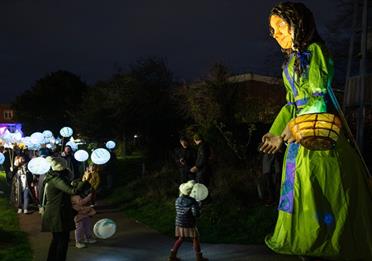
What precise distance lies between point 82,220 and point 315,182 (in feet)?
24.2

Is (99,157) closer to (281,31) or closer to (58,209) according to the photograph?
(58,209)

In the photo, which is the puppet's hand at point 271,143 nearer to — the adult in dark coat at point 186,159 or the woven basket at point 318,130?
the woven basket at point 318,130

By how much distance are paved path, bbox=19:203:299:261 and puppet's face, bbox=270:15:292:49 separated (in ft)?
17.7

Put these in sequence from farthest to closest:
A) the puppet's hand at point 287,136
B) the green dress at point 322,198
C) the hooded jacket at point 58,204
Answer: the hooded jacket at point 58,204, the puppet's hand at point 287,136, the green dress at point 322,198

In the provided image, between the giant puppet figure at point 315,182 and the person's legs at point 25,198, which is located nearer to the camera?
the giant puppet figure at point 315,182

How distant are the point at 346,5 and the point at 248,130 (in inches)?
208

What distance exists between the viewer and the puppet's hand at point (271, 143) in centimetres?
322

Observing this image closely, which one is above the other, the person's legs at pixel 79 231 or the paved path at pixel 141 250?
the person's legs at pixel 79 231

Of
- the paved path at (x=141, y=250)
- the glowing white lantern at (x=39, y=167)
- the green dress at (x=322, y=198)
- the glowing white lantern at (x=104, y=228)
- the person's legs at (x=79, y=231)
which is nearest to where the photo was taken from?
the green dress at (x=322, y=198)

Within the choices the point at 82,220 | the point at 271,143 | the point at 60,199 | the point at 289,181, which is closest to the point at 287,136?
the point at 271,143

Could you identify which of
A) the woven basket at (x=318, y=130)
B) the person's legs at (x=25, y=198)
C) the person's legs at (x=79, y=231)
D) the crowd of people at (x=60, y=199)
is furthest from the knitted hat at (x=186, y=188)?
the person's legs at (x=25, y=198)

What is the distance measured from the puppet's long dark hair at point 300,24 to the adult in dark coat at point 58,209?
210 inches

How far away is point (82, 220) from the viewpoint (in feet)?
31.5

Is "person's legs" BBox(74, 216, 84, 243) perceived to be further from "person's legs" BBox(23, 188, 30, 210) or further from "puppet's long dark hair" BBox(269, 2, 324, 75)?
"puppet's long dark hair" BBox(269, 2, 324, 75)
